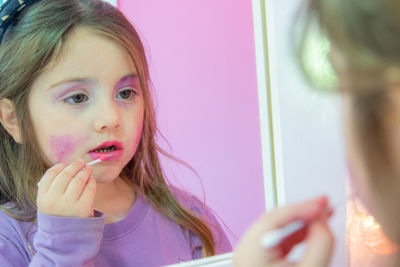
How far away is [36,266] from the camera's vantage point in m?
0.75

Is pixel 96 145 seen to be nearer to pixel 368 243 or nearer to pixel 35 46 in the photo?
pixel 35 46

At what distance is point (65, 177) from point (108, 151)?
88 mm

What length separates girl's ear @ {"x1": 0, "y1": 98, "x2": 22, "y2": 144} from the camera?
78 centimetres

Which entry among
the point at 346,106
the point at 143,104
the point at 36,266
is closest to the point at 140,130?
the point at 143,104

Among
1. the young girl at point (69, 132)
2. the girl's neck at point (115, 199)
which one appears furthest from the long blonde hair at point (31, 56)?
the girl's neck at point (115, 199)

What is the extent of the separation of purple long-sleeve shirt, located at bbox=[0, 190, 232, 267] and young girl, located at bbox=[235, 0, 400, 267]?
1.07 feet

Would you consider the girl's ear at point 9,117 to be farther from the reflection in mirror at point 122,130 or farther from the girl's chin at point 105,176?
the girl's chin at point 105,176

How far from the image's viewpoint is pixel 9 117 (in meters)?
0.78

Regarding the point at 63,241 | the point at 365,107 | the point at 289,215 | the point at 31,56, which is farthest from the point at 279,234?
the point at 31,56

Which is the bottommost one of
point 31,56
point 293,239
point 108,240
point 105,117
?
point 108,240

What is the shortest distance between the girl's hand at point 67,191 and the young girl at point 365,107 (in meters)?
0.33

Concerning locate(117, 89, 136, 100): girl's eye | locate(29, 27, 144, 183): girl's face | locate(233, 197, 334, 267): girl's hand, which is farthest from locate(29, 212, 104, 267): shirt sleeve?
locate(233, 197, 334, 267): girl's hand

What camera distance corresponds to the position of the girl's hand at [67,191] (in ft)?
2.47

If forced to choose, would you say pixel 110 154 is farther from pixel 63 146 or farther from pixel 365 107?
pixel 365 107
